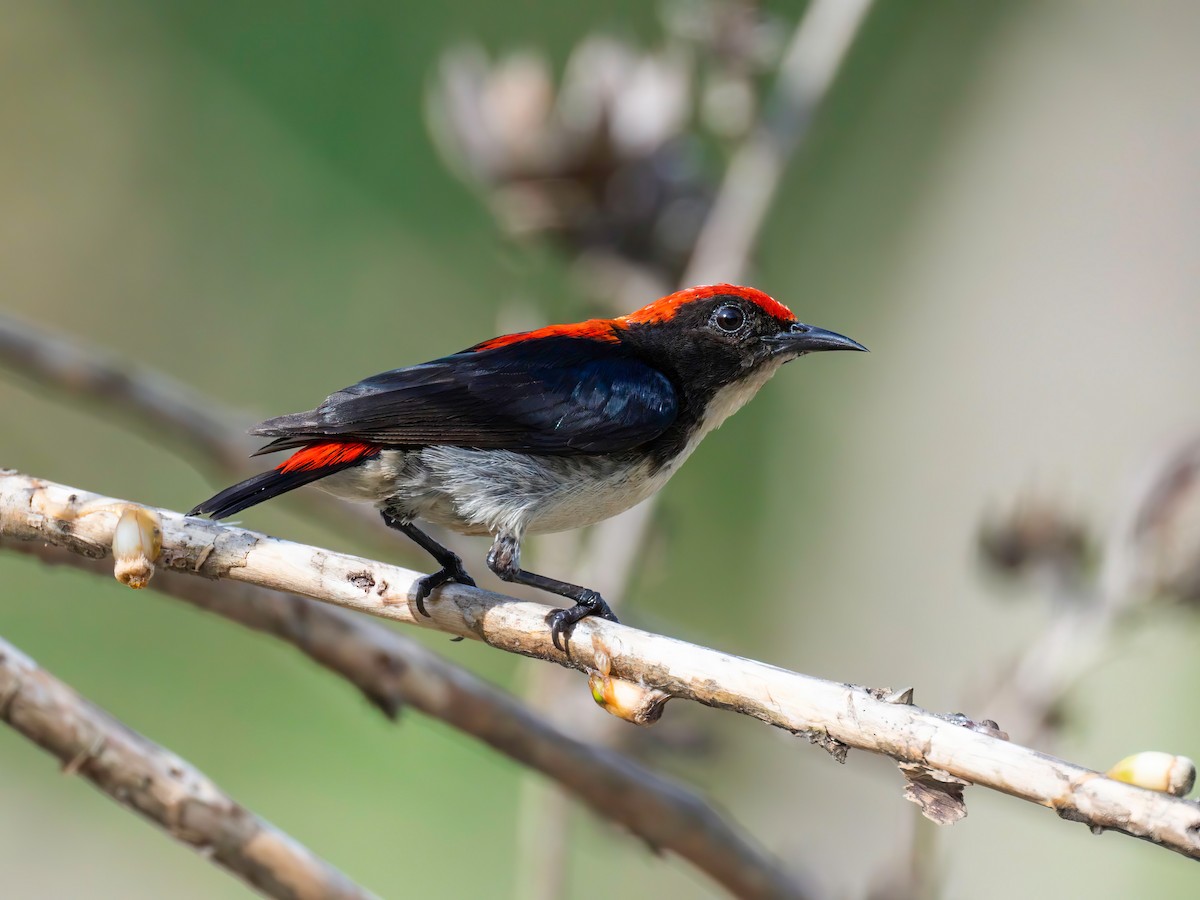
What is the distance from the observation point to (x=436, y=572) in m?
1.96

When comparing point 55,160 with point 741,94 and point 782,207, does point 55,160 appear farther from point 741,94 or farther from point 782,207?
point 741,94

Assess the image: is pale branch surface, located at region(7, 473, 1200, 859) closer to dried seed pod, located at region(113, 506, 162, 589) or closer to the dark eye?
dried seed pod, located at region(113, 506, 162, 589)

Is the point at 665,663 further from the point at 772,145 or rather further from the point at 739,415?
the point at 739,415

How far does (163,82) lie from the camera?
6.62 m

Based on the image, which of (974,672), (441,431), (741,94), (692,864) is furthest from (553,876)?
(741,94)

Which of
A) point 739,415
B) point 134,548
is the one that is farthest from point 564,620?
point 739,415

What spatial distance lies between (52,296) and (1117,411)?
5282mm

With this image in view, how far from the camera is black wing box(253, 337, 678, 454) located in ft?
6.82

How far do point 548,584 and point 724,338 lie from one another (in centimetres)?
76

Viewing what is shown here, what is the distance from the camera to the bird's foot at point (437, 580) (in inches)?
68.3

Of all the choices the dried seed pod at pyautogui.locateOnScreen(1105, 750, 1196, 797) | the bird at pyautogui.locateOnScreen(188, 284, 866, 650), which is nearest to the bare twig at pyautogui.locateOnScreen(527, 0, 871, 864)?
the bird at pyautogui.locateOnScreen(188, 284, 866, 650)

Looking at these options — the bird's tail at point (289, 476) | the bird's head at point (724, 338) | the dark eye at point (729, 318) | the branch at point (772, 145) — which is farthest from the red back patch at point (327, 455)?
the branch at point (772, 145)

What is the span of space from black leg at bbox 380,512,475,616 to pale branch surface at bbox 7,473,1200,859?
0.03 m

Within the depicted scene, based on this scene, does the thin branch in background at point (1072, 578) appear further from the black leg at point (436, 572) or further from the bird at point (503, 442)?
the black leg at point (436, 572)
